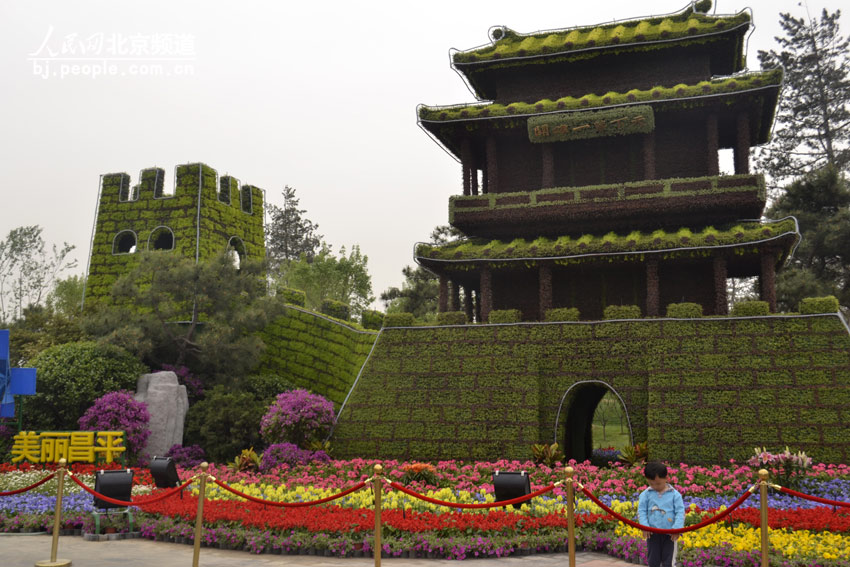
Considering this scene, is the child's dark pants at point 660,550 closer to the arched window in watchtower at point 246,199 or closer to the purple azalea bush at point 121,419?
the purple azalea bush at point 121,419

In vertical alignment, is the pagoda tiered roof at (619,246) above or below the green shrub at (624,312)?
above

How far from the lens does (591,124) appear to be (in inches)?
866

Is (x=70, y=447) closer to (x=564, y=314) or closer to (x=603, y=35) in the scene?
(x=564, y=314)

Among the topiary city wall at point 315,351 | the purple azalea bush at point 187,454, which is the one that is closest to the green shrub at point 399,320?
the topiary city wall at point 315,351

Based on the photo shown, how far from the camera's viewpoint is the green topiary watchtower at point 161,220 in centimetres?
2514

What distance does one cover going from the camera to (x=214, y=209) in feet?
84.6

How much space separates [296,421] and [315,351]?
21.3 ft

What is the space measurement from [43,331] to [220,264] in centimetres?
893

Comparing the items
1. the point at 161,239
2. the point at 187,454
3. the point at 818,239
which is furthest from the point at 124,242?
the point at 818,239

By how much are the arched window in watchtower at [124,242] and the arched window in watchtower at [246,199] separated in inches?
167

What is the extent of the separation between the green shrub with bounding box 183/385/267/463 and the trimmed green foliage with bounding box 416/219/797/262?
22.9 ft

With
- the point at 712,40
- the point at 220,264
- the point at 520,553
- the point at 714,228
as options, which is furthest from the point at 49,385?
the point at 712,40

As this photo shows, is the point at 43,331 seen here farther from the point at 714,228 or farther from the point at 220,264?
the point at 714,228

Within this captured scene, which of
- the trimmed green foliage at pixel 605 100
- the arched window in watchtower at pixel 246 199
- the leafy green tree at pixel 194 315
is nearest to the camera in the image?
the trimmed green foliage at pixel 605 100
